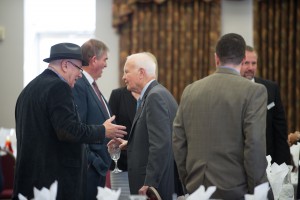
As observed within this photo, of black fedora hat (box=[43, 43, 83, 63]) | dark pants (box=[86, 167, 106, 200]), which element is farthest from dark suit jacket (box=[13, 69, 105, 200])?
dark pants (box=[86, 167, 106, 200])

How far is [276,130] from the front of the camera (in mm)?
5410

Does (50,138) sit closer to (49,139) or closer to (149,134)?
(49,139)

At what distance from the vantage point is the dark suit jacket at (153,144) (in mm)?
4016

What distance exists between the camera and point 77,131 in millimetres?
3541

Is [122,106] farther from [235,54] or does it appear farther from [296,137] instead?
[235,54]

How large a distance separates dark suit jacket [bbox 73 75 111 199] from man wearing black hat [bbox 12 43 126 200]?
0.57m

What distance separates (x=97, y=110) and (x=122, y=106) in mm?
→ 1197

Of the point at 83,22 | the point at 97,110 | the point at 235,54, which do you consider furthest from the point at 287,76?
the point at 235,54

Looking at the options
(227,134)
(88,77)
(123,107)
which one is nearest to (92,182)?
(88,77)

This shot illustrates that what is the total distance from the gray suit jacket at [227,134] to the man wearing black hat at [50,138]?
584 mm

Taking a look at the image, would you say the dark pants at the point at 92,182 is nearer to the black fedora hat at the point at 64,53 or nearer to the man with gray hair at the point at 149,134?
the man with gray hair at the point at 149,134

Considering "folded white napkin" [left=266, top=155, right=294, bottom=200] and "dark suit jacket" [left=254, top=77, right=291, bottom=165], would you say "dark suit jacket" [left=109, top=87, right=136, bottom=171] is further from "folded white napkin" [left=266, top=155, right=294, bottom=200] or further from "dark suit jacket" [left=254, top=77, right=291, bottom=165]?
"folded white napkin" [left=266, top=155, right=294, bottom=200]

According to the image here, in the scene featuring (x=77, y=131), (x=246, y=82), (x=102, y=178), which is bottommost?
(x=102, y=178)

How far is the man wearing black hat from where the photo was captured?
354cm
